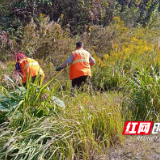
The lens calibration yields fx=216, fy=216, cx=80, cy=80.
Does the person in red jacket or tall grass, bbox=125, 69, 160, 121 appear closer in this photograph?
tall grass, bbox=125, 69, 160, 121

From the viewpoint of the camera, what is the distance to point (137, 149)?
119 inches

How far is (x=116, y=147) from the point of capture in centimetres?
305

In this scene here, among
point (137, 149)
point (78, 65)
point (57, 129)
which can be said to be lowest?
point (137, 149)

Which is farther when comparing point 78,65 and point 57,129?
point 78,65

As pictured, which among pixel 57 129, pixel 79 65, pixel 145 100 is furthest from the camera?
pixel 79 65

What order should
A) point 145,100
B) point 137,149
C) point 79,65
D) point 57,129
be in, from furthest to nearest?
point 79,65, point 145,100, point 137,149, point 57,129

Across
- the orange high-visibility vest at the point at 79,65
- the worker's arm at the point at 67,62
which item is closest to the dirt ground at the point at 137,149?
the orange high-visibility vest at the point at 79,65

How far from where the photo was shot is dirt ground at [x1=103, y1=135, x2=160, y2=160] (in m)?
2.89

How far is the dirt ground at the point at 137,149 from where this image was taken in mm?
2891

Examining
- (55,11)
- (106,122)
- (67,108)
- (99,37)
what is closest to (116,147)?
(106,122)

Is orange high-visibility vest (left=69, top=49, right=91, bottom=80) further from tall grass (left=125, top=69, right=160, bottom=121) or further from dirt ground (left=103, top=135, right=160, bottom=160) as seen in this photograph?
dirt ground (left=103, top=135, right=160, bottom=160)

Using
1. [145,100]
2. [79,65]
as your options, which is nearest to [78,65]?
[79,65]

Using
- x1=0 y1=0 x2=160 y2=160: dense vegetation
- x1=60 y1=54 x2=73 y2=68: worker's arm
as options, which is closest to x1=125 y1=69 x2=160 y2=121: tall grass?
x1=0 y1=0 x2=160 y2=160: dense vegetation

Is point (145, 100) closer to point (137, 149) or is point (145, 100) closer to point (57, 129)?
point (137, 149)
